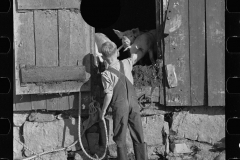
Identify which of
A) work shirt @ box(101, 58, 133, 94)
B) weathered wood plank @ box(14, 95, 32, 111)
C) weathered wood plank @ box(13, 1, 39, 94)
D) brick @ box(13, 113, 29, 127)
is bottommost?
brick @ box(13, 113, 29, 127)

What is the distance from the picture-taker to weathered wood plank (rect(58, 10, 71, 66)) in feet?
22.5

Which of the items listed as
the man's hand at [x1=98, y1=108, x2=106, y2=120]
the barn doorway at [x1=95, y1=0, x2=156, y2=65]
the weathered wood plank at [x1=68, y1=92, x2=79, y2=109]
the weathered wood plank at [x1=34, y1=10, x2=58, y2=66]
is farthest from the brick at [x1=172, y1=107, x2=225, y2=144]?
the barn doorway at [x1=95, y1=0, x2=156, y2=65]

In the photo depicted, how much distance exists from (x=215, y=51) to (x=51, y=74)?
2.15m

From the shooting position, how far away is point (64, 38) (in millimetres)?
6863

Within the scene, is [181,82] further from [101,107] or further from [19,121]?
[19,121]

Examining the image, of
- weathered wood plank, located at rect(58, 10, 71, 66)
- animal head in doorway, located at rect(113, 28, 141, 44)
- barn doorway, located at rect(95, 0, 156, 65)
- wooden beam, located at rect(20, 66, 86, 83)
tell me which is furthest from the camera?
barn doorway, located at rect(95, 0, 156, 65)

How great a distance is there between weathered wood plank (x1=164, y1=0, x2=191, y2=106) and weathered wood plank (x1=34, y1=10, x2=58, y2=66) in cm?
146

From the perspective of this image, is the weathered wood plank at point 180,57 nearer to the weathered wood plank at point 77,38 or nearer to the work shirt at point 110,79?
the work shirt at point 110,79

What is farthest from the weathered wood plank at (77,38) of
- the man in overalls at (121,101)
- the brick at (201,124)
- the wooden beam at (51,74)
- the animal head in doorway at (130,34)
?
the brick at (201,124)

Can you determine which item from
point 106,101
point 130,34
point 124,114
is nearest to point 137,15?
point 130,34

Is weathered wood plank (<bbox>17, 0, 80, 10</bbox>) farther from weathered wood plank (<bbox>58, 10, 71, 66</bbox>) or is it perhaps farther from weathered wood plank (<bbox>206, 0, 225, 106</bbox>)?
weathered wood plank (<bbox>206, 0, 225, 106</bbox>)

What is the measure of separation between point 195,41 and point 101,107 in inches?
59.6

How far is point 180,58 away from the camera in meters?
7.00
